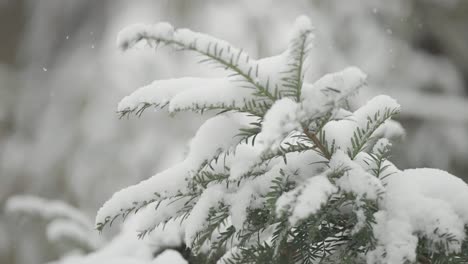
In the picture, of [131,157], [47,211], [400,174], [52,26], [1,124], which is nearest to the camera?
[400,174]

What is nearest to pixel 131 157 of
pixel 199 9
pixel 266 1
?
pixel 199 9

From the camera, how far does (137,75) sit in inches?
192

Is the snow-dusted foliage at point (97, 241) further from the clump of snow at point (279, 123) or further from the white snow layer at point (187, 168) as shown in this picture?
the clump of snow at point (279, 123)

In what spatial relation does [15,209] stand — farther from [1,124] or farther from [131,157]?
[1,124]

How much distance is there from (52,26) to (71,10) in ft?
0.78

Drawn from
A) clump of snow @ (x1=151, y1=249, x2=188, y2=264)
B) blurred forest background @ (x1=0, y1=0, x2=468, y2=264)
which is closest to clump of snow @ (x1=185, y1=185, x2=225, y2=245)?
clump of snow @ (x1=151, y1=249, x2=188, y2=264)

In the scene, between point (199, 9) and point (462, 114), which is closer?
point (462, 114)

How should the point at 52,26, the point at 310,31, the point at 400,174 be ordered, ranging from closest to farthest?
1. the point at 310,31
2. the point at 400,174
3. the point at 52,26

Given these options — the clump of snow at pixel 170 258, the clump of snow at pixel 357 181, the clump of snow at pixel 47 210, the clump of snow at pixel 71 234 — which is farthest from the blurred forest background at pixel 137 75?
the clump of snow at pixel 357 181

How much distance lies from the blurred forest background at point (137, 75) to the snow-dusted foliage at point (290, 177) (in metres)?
3.76

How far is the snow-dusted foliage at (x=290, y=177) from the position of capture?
71 centimetres

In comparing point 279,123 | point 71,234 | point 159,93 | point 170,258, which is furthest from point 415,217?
point 71,234

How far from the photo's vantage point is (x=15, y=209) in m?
2.18

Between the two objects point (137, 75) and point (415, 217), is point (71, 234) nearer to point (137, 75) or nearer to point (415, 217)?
point (415, 217)
